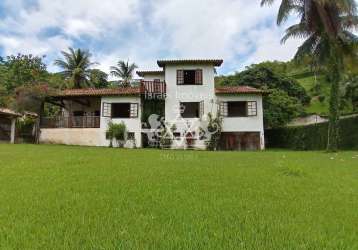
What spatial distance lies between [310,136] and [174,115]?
9.26m

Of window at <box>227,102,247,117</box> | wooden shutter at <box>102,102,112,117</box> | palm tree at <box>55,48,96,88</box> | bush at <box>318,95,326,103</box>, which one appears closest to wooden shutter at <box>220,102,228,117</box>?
window at <box>227,102,247,117</box>

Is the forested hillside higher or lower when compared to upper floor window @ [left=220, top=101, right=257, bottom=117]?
higher

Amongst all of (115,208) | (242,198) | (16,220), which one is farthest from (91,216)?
(242,198)

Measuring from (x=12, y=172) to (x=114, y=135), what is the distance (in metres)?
15.2

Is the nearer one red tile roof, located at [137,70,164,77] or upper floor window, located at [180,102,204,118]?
upper floor window, located at [180,102,204,118]

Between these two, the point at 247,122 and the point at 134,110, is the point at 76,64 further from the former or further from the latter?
the point at 247,122

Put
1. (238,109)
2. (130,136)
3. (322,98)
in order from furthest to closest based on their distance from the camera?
(322,98)
(238,109)
(130,136)

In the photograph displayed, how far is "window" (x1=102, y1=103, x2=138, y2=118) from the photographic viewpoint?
24.1 metres

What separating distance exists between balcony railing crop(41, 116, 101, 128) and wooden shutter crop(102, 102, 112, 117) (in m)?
0.57

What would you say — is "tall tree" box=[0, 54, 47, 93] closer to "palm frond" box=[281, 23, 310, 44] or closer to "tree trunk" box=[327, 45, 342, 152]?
"palm frond" box=[281, 23, 310, 44]

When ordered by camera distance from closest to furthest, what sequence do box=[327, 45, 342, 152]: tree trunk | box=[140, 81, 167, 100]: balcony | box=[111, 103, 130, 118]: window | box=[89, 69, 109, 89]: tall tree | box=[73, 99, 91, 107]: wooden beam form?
box=[327, 45, 342, 152]: tree trunk
box=[140, 81, 167, 100]: balcony
box=[111, 103, 130, 118]: window
box=[73, 99, 91, 107]: wooden beam
box=[89, 69, 109, 89]: tall tree

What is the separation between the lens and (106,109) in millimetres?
24266

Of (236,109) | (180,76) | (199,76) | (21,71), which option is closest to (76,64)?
(21,71)

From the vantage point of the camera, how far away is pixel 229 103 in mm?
24891
